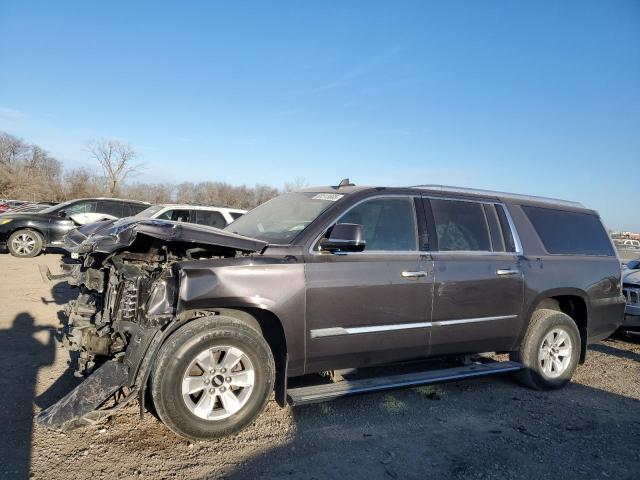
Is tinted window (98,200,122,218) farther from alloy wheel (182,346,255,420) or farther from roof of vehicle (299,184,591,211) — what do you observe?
alloy wheel (182,346,255,420)

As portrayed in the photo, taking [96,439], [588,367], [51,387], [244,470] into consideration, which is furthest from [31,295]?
[588,367]

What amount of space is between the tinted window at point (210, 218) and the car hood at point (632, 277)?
8.31 metres

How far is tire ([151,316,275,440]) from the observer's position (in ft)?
10.3

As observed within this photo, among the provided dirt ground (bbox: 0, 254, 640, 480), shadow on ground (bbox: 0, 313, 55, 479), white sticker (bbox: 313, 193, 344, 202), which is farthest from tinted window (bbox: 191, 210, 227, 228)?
white sticker (bbox: 313, 193, 344, 202)

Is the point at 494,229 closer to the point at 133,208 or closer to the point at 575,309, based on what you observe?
the point at 575,309

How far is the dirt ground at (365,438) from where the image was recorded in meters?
2.97

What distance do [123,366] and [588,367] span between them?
17.5 feet

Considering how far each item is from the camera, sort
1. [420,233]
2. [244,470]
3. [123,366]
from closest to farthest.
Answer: [244,470]
[123,366]
[420,233]

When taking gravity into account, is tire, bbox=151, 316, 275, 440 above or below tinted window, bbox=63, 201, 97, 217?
below

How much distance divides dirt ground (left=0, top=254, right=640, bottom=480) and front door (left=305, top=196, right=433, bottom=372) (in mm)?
521

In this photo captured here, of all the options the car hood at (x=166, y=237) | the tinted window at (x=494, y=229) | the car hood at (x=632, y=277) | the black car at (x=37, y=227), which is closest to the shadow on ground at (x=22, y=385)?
the car hood at (x=166, y=237)

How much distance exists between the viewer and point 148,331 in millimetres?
3250

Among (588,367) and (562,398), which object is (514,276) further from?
(588,367)

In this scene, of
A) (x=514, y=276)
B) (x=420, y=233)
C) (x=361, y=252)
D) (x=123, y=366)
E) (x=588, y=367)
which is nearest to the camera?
(x=123, y=366)
